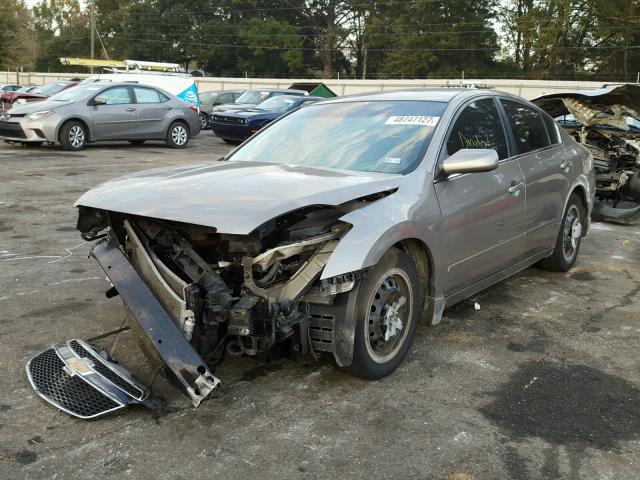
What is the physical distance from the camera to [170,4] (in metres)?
76.4

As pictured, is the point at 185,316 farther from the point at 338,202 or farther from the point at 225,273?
the point at 338,202

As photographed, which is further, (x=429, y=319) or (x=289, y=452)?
(x=429, y=319)

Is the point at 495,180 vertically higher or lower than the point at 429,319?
higher

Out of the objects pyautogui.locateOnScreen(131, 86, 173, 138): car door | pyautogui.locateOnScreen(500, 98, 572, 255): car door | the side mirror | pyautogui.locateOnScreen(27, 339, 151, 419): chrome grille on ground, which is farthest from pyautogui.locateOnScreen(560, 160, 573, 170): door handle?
pyautogui.locateOnScreen(131, 86, 173, 138): car door

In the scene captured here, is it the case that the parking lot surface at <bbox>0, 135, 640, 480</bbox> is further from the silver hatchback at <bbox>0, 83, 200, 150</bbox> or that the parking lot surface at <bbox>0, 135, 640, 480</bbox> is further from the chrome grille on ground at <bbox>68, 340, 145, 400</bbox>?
the silver hatchback at <bbox>0, 83, 200, 150</bbox>

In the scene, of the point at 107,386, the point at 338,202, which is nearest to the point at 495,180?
the point at 338,202

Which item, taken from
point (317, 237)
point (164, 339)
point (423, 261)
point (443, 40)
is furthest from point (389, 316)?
point (443, 40)

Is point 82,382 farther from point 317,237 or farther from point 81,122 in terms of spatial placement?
point 81,122

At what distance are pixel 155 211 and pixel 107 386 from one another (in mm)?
925

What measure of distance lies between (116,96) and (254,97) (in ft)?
20.1

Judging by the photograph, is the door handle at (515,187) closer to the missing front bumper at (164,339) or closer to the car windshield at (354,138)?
the car windshield at (354,138)

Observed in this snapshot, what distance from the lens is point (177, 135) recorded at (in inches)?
623

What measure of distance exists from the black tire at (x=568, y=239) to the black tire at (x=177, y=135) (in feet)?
38.1

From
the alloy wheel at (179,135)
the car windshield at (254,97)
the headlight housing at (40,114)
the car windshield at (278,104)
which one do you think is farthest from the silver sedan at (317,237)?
the car windshield at (254,97)
